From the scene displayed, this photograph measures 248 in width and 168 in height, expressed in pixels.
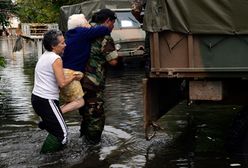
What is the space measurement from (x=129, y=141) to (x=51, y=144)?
49.9 inches

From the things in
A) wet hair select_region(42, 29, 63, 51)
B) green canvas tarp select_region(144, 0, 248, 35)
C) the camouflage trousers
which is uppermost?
green canvas tarp select_region(144, 0, 248, 35)

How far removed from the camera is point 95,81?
287 inches

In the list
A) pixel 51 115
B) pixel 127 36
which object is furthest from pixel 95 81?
pixel 127 36

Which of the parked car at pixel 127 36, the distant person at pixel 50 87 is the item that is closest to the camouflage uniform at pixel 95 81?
the distant person at pixel 50 87

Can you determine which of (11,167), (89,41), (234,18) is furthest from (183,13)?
(11,167)

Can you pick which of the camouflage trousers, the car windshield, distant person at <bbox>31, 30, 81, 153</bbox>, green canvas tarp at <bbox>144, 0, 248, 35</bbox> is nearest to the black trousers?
distant person at <bbox>31, 30, 81, 153</bbox>

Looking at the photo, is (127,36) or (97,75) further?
(127,36)

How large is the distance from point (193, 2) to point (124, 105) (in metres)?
5.19

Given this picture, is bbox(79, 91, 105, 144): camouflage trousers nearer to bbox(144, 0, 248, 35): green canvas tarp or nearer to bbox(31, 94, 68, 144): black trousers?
bbox(31, 94, 68, 144): black trousers

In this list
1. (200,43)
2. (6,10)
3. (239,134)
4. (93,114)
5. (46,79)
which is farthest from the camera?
(6,10)

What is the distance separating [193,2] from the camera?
6035mm

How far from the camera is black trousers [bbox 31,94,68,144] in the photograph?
6.70 metres

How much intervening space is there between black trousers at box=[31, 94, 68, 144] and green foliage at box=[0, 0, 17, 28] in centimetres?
523

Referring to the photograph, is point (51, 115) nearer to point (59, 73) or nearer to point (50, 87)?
point (50, 87)
